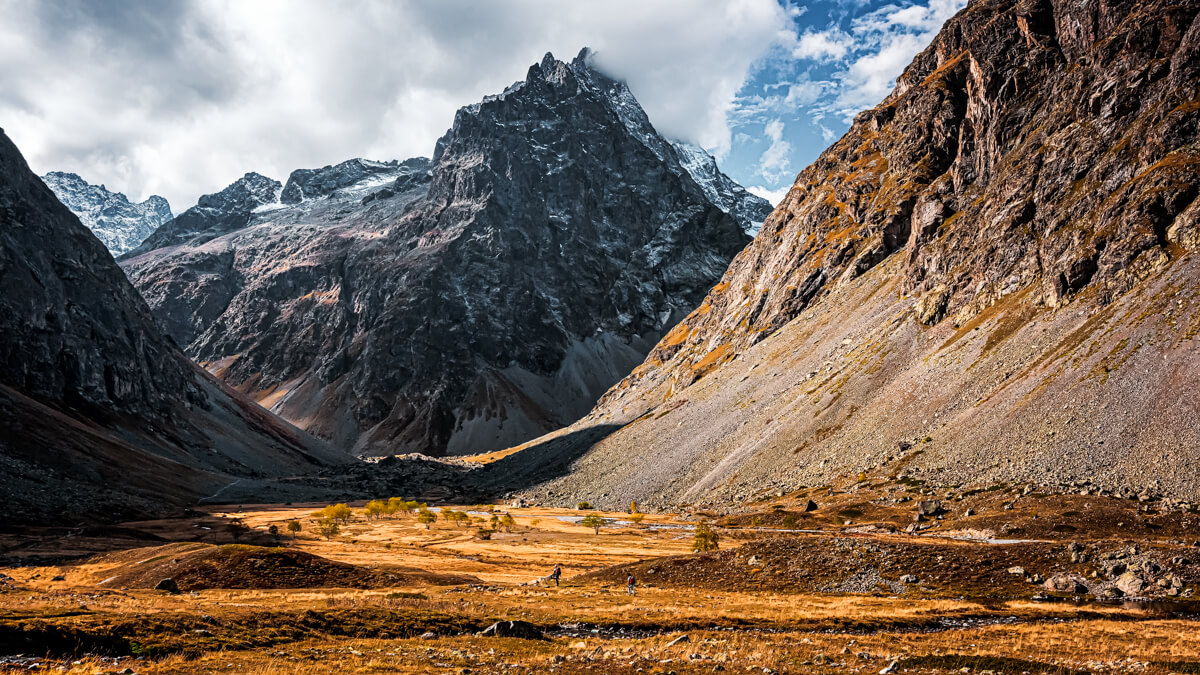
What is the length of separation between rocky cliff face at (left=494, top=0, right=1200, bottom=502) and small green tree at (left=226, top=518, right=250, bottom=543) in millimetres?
65718

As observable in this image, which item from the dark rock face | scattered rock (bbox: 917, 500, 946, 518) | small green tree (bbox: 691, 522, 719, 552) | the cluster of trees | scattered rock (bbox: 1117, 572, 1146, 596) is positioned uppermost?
the dark rock face

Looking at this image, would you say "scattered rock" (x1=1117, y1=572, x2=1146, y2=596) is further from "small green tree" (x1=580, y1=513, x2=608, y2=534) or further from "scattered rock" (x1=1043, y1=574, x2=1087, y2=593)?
"small green tree" (x1=580, y1=513, x2=608, y2=534)

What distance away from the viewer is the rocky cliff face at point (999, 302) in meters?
79.1

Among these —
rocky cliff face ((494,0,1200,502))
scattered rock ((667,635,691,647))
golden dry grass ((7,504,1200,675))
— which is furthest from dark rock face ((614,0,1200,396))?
scattered rock ((667,635,691,647))

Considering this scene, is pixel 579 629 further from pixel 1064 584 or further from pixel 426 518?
pixel 426 518

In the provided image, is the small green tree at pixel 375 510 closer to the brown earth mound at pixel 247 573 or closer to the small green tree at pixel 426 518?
the small green tree at pixel 426 518

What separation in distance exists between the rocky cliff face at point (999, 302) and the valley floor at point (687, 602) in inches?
552

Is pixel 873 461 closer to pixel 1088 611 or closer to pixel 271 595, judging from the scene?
pixel 1088 611

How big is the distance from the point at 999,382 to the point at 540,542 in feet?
230

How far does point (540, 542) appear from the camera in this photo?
3691 inches

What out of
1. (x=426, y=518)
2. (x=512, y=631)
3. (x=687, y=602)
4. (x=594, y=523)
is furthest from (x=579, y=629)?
(x=426, y=518)

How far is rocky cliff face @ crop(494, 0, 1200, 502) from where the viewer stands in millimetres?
79062

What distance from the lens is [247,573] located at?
49312mm

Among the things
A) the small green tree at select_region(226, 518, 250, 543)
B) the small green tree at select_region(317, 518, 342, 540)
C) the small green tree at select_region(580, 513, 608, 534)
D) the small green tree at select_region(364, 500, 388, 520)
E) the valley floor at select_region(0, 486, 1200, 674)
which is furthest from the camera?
the small green tree at select_region(364, 500, 388, 520)
